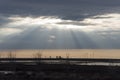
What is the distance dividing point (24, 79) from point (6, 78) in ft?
8.13

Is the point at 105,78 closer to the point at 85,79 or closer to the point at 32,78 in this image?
the point at 85,79

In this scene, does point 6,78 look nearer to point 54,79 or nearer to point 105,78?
point 54,79

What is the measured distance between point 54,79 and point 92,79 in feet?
17.4

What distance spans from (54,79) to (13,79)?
580 cm

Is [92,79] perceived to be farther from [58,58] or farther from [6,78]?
[58,58]

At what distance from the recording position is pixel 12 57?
576ft

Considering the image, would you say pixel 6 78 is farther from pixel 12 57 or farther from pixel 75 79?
pixel 12 57

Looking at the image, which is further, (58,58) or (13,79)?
(58,58)

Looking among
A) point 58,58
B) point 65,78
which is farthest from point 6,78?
point 58,58

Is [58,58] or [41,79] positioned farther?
[58,58]

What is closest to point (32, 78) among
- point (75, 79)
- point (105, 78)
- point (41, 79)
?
point (41, 79)

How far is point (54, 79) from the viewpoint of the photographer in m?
56.9

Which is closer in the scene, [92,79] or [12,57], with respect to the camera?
[92,79]

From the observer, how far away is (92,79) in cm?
5697
